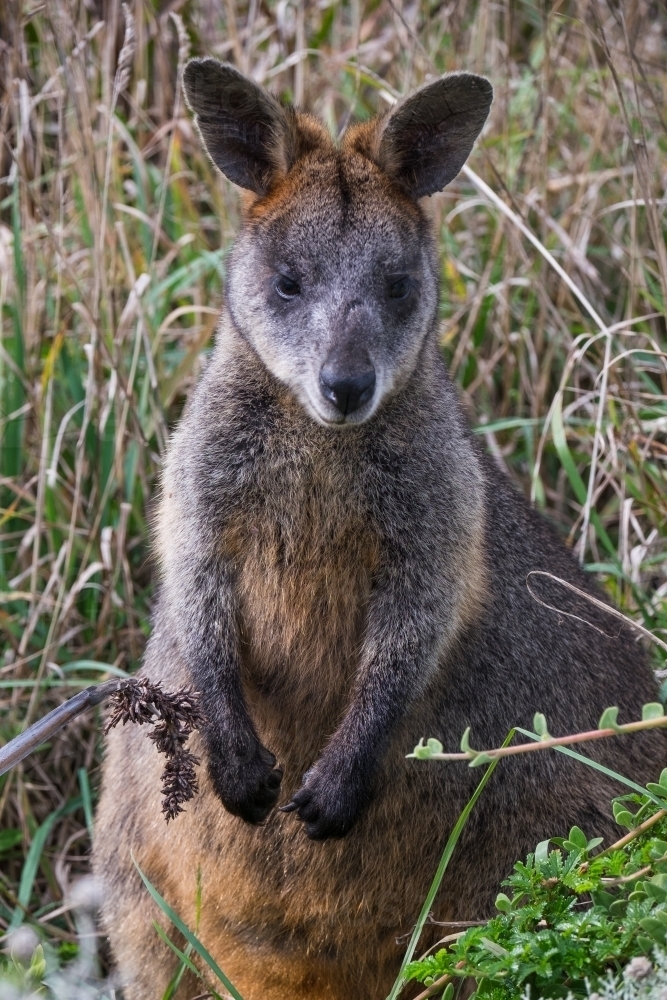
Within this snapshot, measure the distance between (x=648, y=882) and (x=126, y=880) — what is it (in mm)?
1834

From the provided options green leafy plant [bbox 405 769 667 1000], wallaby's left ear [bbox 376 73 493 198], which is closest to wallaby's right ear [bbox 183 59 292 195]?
wallaby's left ear [bbox 376 73 493 198]

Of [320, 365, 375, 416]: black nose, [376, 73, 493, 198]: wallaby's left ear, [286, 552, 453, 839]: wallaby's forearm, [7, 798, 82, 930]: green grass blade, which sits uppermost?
[376, 73, 493, 198]: wallaby's left ear

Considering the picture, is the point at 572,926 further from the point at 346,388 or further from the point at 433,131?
the point at 433,131

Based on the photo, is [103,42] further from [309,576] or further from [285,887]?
[285,887]

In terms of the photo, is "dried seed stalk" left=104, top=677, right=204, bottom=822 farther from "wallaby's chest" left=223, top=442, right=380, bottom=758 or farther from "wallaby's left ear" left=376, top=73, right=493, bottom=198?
"wallaby's left ear" left=376, top=73, right=493, bottom=198

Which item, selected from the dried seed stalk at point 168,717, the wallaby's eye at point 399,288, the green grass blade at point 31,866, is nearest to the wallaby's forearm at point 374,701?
the dried seed stalk at point 168,717

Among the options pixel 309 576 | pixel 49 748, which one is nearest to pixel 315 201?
pixel 309 576

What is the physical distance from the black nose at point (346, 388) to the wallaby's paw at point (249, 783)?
0.90m

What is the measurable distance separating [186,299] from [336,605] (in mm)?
2772

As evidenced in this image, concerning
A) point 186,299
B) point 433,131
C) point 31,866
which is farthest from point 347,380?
point 186,299

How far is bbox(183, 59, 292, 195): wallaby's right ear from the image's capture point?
10.1 ft

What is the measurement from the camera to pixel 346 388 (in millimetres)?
2891

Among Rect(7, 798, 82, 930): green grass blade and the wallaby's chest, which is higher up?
the wallaby's chest

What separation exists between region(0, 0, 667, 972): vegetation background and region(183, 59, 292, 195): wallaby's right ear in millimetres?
1235
